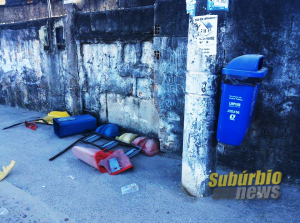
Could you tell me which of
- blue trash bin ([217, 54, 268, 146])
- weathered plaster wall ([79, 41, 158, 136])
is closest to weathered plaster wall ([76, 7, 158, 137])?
weathered plaster wall ([79, 41, 158, 136])

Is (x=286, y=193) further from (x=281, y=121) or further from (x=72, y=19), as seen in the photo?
(x=72, y=19)

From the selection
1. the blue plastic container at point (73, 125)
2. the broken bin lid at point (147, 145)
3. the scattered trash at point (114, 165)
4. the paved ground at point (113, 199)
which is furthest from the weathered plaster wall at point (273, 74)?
the blue plastic container at point (73, 125)

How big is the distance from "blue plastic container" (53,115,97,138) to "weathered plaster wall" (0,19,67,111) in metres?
1.55

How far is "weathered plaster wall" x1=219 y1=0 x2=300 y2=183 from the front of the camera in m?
3.08

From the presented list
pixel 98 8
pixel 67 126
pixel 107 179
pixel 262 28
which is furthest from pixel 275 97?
pixel 98 8

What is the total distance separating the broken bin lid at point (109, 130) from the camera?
530 centimetres

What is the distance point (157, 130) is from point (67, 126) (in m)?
2.12

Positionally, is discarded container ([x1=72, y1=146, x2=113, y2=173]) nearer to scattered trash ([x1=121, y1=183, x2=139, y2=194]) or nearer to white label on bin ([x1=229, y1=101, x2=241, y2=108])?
scattered trash ([x1=121, y1=183, x2=139, y2=194])

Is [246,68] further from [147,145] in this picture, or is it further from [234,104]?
[147,145]

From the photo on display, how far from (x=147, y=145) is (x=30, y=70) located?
17.2 feet

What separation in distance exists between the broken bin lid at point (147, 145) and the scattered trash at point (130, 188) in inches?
42.4

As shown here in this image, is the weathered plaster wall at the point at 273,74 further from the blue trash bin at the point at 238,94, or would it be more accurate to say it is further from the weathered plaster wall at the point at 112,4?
the weathered plaster wall at the point at 112,4

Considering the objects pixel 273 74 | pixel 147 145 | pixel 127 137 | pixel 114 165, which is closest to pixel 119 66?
pixel 127 137

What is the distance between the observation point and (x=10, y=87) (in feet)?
27.7
